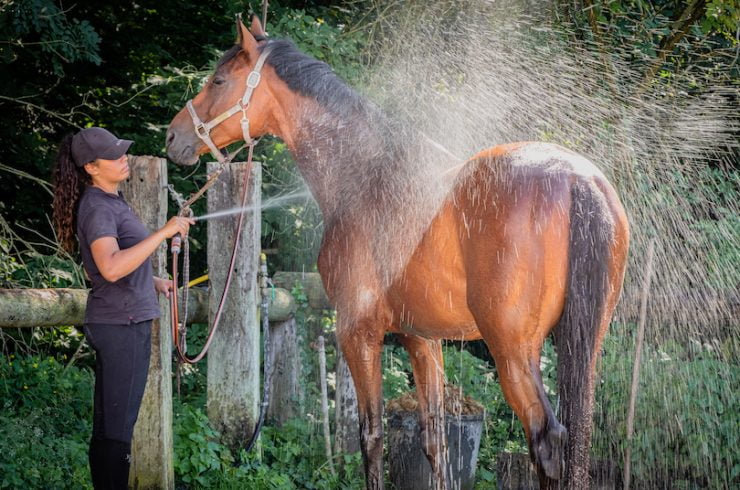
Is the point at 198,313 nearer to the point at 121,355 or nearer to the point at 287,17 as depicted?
the point at 121,355

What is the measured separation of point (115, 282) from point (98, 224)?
0.30 meters

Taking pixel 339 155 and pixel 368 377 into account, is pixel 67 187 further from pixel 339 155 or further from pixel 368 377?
pixel 368 377

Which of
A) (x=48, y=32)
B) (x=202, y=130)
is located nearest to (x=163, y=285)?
(x=202, y=130)

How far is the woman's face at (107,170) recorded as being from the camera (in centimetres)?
387

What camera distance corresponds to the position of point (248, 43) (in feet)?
14.9

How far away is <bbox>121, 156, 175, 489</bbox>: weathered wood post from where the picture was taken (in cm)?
475

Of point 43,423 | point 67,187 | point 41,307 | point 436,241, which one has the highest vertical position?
point 67,187

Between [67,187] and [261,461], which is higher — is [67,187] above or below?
above

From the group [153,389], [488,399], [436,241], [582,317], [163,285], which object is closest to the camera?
[582,317]

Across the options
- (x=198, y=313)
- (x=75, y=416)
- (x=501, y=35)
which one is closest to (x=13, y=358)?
(x=75, y=416)

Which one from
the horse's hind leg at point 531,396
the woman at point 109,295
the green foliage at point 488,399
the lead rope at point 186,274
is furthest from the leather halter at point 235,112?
the green foliage at point 488,399

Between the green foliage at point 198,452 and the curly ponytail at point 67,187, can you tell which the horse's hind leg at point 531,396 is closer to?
the curly ponytail at point 67,187

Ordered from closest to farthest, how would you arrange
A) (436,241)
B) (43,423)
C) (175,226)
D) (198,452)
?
(175,226) → (436,241) → (198,452) → (43,423)

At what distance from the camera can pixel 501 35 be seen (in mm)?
7117
